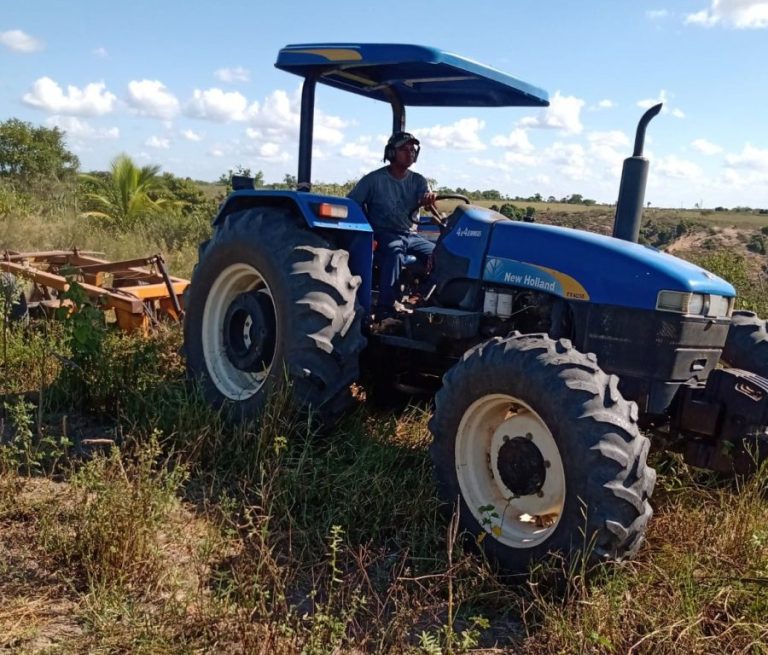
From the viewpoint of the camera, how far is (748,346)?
A: 4074 millimetres

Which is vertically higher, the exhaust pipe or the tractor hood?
the exhaust pipe

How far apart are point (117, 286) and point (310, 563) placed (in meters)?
4.37

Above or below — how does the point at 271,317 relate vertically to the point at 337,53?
below

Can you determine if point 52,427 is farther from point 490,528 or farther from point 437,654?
point 437,654

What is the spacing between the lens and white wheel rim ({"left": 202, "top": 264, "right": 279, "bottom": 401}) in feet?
14.9

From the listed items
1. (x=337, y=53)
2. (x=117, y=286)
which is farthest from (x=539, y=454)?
(x=117, y=286)

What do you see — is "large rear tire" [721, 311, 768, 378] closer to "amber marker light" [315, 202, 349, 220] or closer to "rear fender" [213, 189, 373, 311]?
"rear fender" [213, 189, 373, 311]

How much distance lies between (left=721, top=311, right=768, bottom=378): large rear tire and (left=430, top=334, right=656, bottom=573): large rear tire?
1.54 metres

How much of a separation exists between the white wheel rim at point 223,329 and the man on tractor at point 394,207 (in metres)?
0.75

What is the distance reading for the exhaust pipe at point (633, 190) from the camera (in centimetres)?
393

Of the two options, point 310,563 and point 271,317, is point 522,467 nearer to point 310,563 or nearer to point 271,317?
point 310,563

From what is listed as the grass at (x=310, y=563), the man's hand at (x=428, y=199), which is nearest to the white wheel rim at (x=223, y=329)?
the grass at (x=310, y=563)

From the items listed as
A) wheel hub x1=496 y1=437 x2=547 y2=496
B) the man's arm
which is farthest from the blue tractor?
the man's arm

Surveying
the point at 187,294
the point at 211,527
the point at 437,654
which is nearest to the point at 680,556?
the point at 437,654
